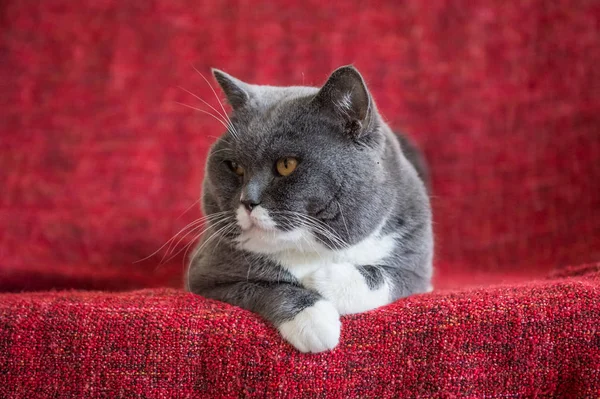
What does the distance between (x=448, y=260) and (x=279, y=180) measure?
3.14ft

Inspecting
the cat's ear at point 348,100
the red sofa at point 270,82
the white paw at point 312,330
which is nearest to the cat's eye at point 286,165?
the cat's ear at point 348,100

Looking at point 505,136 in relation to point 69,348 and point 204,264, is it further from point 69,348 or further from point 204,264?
point 69,348

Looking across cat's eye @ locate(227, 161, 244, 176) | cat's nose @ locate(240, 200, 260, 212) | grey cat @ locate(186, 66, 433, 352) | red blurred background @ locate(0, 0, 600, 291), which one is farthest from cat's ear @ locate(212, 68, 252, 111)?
red blurred background @ locate(0, 0, 600, 291)

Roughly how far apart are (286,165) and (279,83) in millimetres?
976

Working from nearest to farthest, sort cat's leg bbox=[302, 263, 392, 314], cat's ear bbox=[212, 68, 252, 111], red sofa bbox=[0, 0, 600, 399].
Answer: cat's leg bbox=[302, 263, 392, 314], cat's ear bbox=[212, 68, 252, 111], red sofa bbox=[0, 0, 600, 399]

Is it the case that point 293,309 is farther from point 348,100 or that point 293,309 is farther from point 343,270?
point 348,100

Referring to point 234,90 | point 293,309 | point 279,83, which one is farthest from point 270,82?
point 293,309

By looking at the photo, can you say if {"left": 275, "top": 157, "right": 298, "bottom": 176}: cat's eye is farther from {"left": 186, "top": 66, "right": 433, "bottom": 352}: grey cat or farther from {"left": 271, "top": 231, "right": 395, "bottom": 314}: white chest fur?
{"left": 271, "top": 231, "right": 395, "bottom": 314}: white chest fur

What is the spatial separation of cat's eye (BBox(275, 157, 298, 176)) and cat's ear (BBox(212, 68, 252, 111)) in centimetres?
20

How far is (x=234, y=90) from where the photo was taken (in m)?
1.14

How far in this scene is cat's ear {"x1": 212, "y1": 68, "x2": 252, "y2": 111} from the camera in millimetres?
1131

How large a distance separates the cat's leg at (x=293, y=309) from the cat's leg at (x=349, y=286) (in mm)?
22

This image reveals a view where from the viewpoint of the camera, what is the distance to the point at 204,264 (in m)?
1.16

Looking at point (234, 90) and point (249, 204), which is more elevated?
point (234, 90)
